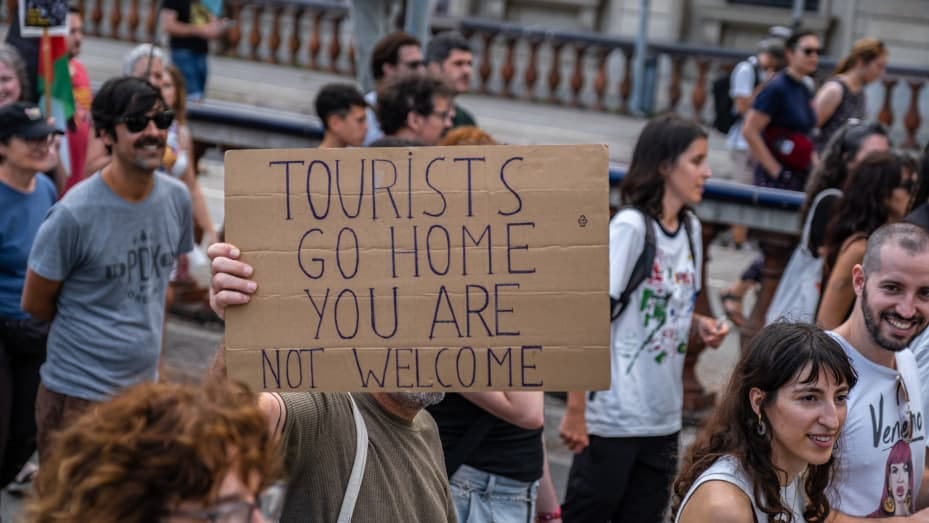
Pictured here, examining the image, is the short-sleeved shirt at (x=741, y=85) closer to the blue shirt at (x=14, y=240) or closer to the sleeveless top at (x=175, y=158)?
the sleeveless top at (x=175, y=158)

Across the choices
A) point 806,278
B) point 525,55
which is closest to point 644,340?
point 806,278

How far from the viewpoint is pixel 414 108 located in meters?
6.24

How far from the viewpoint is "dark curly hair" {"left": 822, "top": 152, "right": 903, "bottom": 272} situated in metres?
5.37

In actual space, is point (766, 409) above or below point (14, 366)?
above

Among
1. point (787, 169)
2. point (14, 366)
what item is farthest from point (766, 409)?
point (787, 169)

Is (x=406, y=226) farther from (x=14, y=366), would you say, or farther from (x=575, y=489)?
(x=14, y=366)

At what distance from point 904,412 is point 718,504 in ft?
3.09

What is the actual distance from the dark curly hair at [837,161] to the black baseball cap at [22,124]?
3.09 m

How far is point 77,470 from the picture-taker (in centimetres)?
209

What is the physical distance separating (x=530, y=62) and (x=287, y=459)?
17225mm

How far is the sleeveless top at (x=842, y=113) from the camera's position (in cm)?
959

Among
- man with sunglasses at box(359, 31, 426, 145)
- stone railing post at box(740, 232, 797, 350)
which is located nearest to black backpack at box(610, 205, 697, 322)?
stone railing post at box(740, 232, 797, 350)

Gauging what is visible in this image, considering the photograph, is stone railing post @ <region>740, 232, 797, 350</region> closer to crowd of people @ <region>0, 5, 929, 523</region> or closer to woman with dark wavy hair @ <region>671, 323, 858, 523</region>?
crowd of people @ <region>0, 5, 929, 523</region>

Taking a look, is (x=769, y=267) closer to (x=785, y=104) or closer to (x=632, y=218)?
(x=785, y=104)
